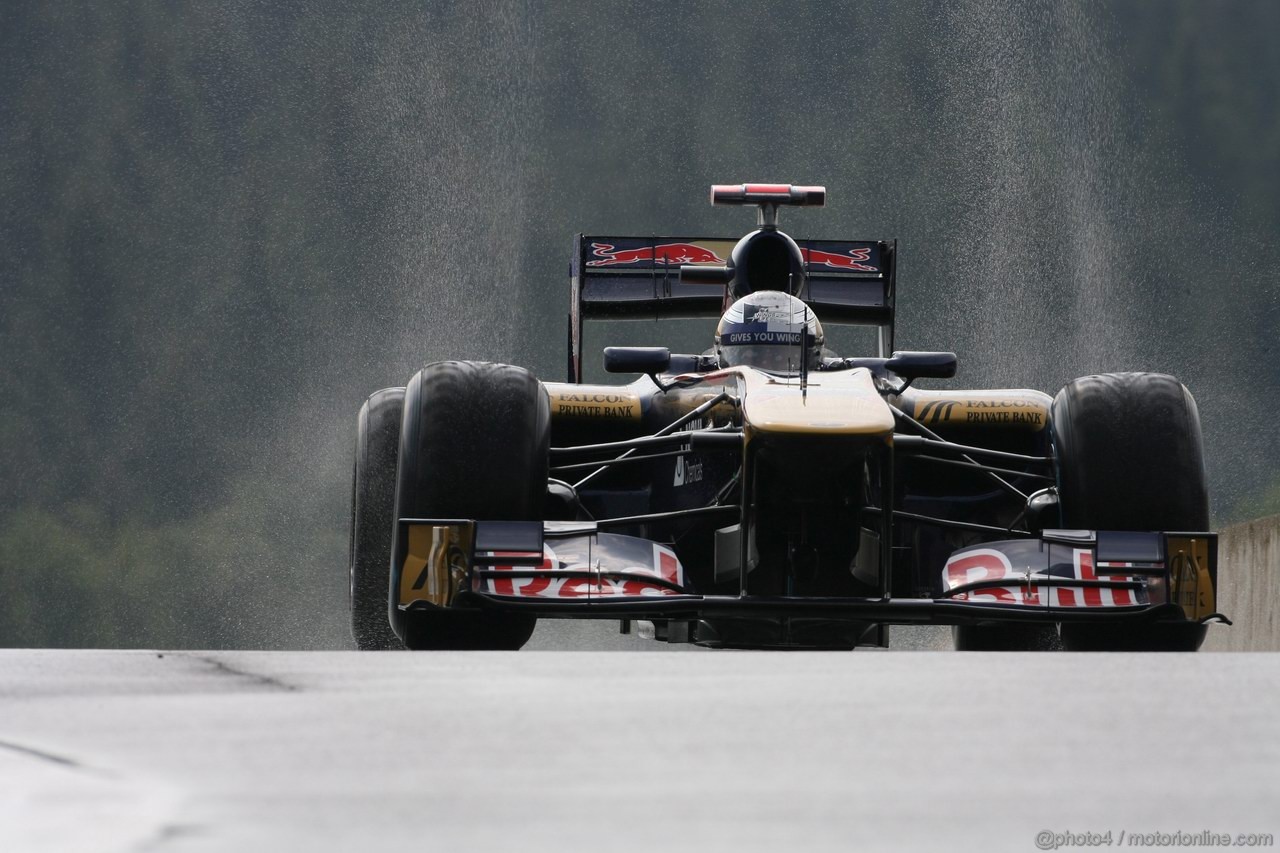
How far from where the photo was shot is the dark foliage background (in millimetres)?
26672

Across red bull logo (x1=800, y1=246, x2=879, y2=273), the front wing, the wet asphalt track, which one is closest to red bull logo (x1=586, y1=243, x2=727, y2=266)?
red bull logo (x1=800, y1=246, x2=879, y2=273)

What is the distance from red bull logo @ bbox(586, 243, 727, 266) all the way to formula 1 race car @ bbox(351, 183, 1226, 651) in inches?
71.9

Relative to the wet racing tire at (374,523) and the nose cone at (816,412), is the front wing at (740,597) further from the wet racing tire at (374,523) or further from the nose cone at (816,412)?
the wet racing tire at (374,523)

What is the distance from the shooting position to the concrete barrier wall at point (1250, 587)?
24.3 feet

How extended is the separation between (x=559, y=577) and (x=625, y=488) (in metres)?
1.43

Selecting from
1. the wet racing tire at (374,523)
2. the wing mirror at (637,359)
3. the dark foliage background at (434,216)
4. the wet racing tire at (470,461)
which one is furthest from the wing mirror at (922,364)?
the dark foliage background at (434,216)

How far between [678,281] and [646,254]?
7.9 inches

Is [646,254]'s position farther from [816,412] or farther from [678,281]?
[816,412]

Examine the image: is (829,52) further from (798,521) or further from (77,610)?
(798,521)

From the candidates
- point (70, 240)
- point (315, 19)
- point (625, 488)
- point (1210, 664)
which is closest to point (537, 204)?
point (315, 19)

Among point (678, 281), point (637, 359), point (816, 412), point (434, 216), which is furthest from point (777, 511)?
point (434, 216)

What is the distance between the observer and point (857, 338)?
96.2ft

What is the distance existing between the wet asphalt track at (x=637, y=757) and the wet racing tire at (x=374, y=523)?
365 centimetres

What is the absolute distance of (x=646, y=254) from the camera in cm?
831
